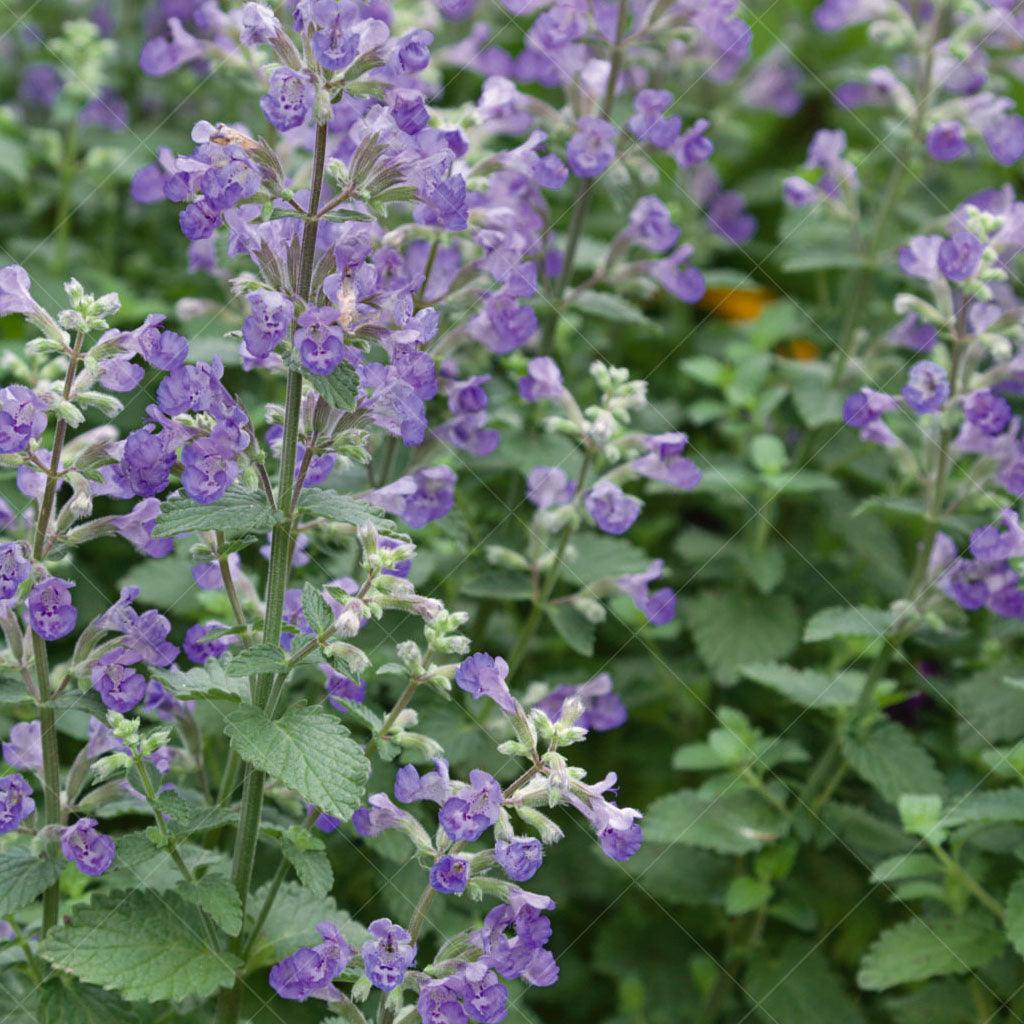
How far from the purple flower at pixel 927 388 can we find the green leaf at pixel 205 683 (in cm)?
175

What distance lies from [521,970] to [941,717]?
2.22m

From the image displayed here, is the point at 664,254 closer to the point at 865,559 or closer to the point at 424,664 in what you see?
the point at 865,559

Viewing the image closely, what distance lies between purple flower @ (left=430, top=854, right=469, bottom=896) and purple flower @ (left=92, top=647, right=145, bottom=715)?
2.22 feet

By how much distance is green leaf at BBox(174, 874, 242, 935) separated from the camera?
2553 mm

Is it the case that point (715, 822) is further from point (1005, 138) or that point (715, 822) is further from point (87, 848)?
point (1005, 138)

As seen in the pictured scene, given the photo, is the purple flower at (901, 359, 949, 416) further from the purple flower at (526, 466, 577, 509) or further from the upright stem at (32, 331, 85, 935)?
the upright stem at (32, 331, 85, 935)

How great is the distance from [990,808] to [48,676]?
2.03 meters

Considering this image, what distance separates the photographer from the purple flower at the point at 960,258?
11.6 feet

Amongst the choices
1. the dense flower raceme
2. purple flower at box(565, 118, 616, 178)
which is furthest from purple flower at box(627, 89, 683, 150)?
the dense flower raceme

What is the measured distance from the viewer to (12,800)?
8.75ft

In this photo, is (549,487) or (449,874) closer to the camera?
(449,874)

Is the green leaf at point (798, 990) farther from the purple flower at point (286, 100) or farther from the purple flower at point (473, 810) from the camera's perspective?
the purple flower at point (286, 100)

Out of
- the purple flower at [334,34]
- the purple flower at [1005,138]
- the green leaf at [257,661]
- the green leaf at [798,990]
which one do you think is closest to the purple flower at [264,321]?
the purple flower at [334,34]

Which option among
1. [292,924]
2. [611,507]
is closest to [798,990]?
[611,507]
